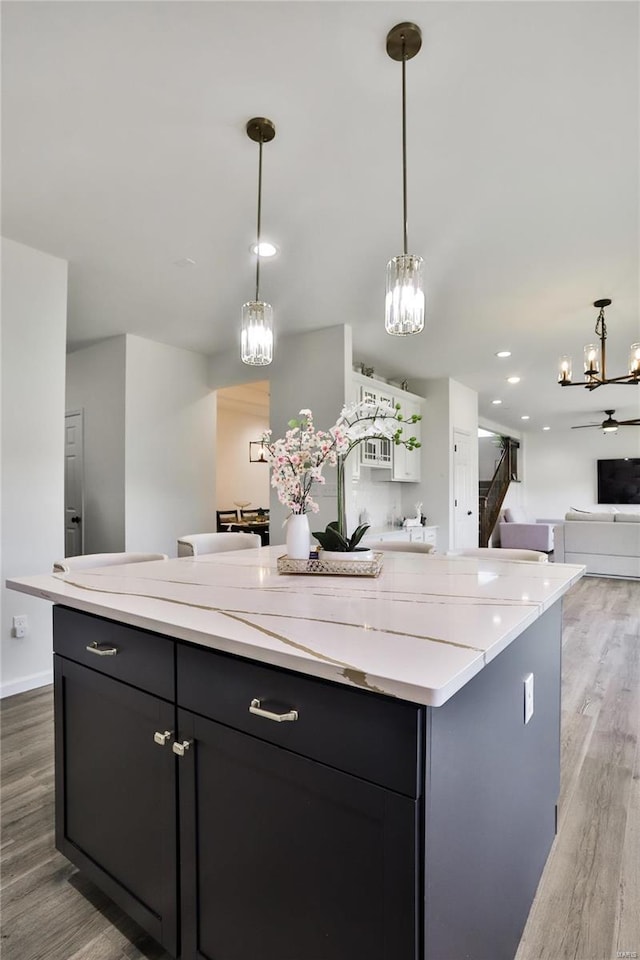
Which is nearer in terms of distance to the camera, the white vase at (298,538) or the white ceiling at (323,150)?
the white ceiling at (323,150)

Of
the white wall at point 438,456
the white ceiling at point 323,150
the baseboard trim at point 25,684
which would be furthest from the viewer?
the white wall at point 438,456

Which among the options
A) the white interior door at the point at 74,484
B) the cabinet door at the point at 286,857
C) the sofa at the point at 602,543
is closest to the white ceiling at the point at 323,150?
the white interior door at the point at 74,484

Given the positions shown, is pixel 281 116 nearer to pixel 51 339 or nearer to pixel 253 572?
pixel 253 572

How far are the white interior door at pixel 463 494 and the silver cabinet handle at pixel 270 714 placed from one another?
5.87 meters

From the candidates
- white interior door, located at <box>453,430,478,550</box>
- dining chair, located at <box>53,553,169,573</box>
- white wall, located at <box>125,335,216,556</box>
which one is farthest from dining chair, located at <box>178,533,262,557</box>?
white interior door, located at <box>453,430,478,550</box>

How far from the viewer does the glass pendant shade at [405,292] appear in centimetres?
181

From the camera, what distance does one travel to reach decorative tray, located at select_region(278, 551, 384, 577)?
171cm

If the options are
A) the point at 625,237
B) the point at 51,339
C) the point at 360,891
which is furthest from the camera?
the point at 51,339

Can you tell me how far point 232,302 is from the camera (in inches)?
155

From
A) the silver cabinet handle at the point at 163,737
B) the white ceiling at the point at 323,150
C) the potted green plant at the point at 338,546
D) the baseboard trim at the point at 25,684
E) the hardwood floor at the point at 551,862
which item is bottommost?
the hardwood floor at the point at 551,862

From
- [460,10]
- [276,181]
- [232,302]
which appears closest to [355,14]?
[460,10]

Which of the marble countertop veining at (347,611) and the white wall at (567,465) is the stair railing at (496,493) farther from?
the marble countertop veining at (347,611)

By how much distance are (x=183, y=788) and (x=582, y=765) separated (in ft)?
6.45

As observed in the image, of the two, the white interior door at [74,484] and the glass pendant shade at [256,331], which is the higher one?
the glass pendant shade at [256,331]
